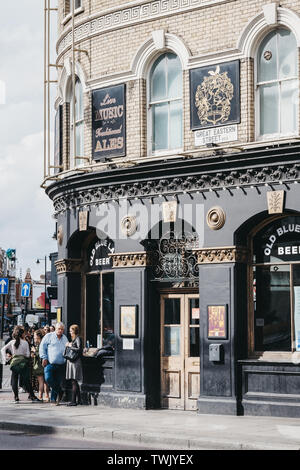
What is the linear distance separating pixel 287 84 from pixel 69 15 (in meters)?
6.33

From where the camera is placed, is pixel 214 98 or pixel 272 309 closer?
pixel 272 309

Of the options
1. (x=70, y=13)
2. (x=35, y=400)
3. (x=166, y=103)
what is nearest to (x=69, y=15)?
(x=70, y=13)

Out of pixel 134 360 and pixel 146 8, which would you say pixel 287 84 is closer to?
pixel 146 8

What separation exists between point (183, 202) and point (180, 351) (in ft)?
10.3

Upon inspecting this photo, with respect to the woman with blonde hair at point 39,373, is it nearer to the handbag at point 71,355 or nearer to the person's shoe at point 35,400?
the person's shoe at point 35,400

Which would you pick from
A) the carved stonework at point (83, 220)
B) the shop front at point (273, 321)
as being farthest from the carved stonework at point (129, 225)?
the shop front at point (273, 321)

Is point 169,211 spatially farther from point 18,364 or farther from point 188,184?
point 18,364

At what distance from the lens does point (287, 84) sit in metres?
18.0

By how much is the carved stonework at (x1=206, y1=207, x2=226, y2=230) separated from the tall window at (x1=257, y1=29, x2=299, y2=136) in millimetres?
1730

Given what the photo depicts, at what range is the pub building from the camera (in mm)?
17812

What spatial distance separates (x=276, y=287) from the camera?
1794 cm

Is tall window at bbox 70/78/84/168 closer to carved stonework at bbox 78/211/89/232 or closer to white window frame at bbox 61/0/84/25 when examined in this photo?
carved stonework at bbox 78/211/89/232
